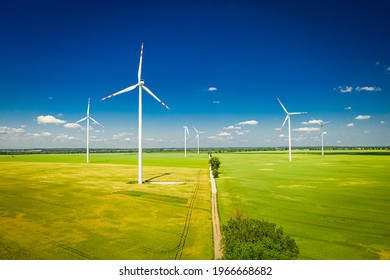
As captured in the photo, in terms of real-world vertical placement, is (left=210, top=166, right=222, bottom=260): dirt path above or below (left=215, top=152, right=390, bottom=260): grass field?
below

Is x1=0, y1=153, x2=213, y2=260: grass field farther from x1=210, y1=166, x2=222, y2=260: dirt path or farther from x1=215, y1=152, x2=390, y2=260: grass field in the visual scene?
x1=215, y1=152, x2=390, y2=260: grass field

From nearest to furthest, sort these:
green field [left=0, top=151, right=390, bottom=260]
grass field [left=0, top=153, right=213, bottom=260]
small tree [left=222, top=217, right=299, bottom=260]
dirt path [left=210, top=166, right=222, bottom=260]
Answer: small tree [left=222, top=217, right=299, bottom=260], dirt path [left=210, top=166, right=222, bottom=260], grass field [left=0, top=153, right=213, bottom=260], green field [left=0, top=151, right=390, bottom=260]

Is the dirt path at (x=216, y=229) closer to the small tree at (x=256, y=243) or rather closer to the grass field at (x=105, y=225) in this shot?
the grass field at (x=105, y=225)

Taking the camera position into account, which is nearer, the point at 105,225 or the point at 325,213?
the point at 105,225

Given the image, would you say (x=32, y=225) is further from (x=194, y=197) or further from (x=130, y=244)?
(x=194, y=197)

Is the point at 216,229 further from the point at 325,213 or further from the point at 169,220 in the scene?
the point at 325,213

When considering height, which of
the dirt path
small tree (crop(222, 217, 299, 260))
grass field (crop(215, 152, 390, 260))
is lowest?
the dirt path

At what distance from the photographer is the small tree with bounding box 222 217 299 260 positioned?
31.4 feet

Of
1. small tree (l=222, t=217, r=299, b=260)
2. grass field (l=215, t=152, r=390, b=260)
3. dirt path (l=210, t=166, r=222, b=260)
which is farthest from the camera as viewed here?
grass field (l=215, t=152, r=390, b=260)

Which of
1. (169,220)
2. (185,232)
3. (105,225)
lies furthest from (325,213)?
(105,225)

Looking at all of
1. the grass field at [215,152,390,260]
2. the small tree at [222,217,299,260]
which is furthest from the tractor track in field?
the small tree at [222,217,299,260]

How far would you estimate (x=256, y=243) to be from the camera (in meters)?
10.1

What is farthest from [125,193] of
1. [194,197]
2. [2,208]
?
[2,208]
